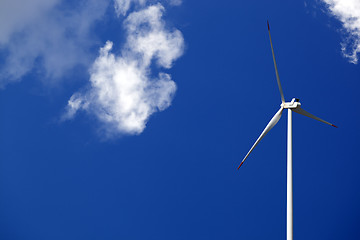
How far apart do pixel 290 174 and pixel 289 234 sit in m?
3.92

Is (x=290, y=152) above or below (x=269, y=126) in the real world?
below

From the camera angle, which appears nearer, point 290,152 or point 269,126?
point 290,152

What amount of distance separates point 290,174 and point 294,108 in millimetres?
5501

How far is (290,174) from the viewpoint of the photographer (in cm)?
2614

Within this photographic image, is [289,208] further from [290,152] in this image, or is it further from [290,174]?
[290,152]

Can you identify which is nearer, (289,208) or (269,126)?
(289,208)

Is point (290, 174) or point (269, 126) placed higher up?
point (269, 126)

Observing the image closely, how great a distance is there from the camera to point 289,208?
993 inches

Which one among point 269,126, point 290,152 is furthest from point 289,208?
point 269,126

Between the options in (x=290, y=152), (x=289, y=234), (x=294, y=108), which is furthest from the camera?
(x=294, y=108)

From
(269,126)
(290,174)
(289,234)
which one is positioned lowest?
(289,234)

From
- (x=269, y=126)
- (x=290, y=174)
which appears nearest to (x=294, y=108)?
(x=269, y=126)

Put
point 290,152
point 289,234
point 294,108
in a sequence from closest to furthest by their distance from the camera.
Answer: point 289,234
point 290,152
point 294,108

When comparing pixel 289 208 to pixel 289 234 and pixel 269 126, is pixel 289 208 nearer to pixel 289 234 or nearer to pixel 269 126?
pixel 289 234
